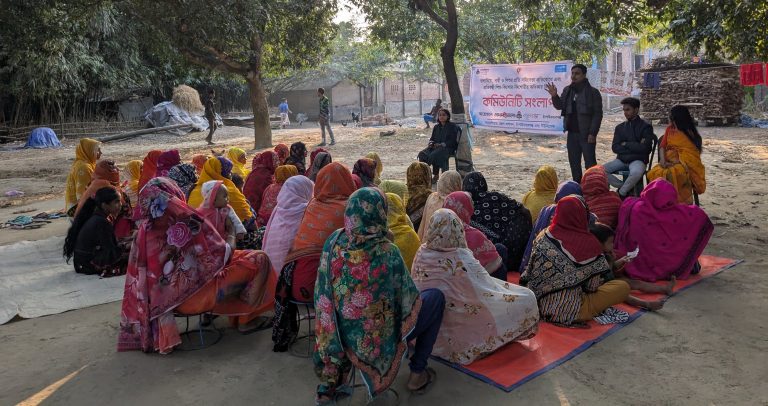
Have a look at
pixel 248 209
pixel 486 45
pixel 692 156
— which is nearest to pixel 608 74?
pixel 486 45

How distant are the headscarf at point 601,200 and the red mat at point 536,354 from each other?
107 cm

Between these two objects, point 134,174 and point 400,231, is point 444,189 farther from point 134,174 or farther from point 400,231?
point 134,174

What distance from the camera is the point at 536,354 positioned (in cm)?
354

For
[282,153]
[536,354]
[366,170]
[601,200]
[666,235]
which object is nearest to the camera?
[536,354]

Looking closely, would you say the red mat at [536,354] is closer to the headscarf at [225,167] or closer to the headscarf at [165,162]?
the headscarf at [225,167]

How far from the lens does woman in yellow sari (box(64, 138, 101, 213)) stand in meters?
6.40

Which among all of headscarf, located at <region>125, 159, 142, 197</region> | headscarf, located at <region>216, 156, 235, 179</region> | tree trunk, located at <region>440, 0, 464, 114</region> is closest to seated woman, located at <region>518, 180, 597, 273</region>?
headscarf, located at <region>216, 156, 235, 179</region>

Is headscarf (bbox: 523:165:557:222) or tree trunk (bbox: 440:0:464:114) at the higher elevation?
tree trunk (bbox: 440:0:464:114)

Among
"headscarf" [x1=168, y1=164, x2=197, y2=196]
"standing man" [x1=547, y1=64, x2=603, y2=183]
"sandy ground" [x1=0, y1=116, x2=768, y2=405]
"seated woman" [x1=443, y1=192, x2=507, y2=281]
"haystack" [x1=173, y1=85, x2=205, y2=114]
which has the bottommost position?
"sandy ground" [x1=0, y1=116, x2=768, y2=405]

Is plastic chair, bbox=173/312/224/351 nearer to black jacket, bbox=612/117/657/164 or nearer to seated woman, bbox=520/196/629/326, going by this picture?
seated woman, bbox=520/196/629/326

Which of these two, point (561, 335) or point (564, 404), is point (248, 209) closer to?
point (561, 335)

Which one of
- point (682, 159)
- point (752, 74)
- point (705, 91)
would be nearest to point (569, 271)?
point (682, 159)

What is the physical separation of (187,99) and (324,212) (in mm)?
24231

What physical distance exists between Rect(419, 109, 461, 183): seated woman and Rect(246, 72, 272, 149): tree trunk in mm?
9052
